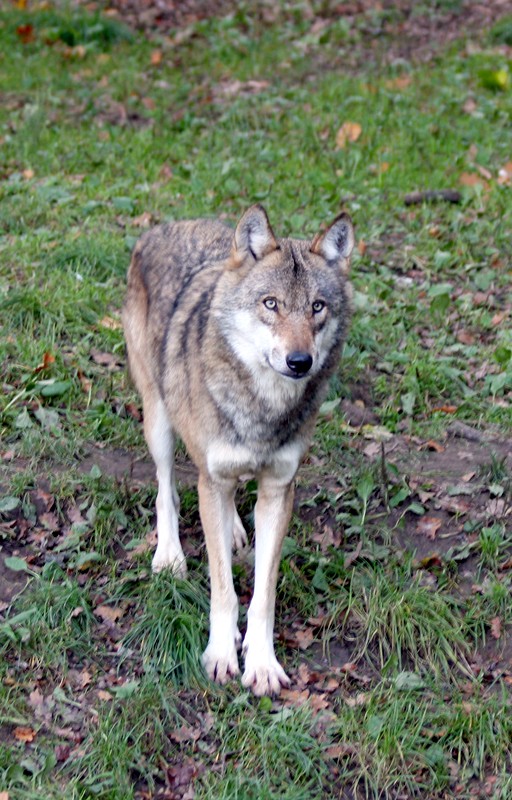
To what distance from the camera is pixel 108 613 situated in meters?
5.00

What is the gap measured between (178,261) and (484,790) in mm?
3021

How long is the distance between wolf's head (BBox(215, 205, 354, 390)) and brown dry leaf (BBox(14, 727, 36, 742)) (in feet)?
6.07

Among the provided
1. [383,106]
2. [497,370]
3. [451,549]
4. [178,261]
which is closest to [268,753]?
[451,549]

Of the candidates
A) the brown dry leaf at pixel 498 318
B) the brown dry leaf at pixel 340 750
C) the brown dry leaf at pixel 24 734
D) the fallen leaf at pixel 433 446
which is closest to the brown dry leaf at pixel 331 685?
the brown dry leaf at pixel 340 750

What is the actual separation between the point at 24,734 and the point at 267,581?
4.20 ft

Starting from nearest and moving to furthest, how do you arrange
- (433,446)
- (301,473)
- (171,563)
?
(171,563) → (301,473) → (433,446)

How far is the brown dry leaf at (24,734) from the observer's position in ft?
14.2

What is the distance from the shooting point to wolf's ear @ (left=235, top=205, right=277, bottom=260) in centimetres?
450

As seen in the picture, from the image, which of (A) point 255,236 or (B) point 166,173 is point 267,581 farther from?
(B) point 166,173

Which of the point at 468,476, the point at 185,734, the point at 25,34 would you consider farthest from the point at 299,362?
the point at 25,34

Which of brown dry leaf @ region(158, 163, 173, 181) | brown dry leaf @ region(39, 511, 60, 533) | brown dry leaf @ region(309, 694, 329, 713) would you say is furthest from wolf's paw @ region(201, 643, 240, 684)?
brown dry leaf @ region(158, 163, 173, 181)

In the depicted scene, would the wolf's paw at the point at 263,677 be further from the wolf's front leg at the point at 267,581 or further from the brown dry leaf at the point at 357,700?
the brown dry leaf at the point at 357,700

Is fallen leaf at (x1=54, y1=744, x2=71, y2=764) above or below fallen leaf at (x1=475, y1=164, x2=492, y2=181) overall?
above

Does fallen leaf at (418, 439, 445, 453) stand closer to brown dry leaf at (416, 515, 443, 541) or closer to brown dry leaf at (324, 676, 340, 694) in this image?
brown dry leaf at (416, 515, 443, 541)
